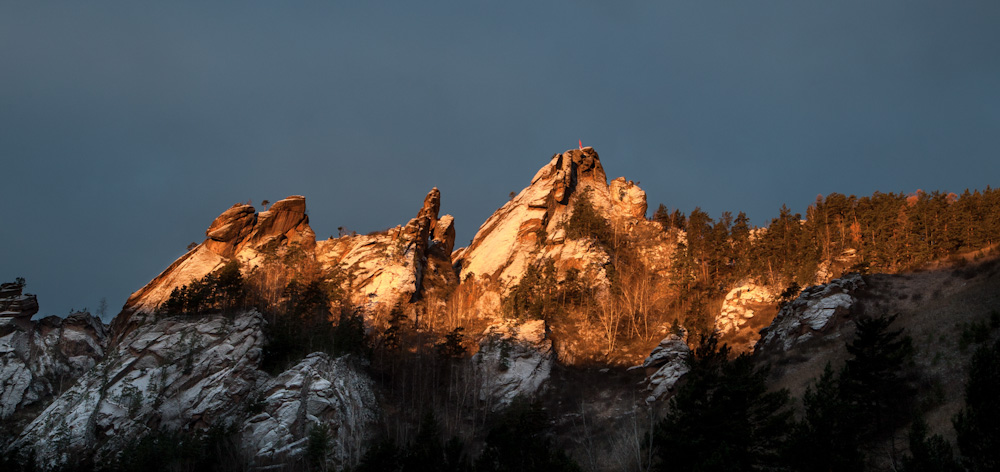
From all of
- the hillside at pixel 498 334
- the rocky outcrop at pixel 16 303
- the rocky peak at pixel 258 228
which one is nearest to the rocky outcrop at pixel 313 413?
the hillside at pixel 498 334

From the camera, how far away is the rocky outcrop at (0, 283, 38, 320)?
205 feet

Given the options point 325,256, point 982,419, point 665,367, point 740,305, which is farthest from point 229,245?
point 982,419

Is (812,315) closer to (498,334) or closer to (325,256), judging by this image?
(498,334)

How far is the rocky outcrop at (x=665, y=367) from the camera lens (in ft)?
176

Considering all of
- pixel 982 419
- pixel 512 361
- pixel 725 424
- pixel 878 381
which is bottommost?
pixel 982 419

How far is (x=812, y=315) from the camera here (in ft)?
177

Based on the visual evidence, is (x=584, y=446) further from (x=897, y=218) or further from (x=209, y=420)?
(x=897, y=218)

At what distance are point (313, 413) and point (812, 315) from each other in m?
42.3

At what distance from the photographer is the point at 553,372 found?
62.2 metres

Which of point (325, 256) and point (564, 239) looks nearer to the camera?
point (564, 239)

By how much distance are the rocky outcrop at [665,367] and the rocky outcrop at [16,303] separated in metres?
61.1

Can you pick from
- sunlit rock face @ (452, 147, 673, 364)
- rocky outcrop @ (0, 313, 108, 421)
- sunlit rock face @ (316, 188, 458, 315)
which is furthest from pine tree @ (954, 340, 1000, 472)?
rocky outcrop @ (0, 313, 108, 421)

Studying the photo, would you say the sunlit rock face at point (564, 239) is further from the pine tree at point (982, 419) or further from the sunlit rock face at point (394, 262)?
the pine tree at point (982, 419)

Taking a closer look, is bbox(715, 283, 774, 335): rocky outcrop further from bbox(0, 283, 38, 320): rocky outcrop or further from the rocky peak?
bbox(0, 283, 38, 320): rocky outcrop
